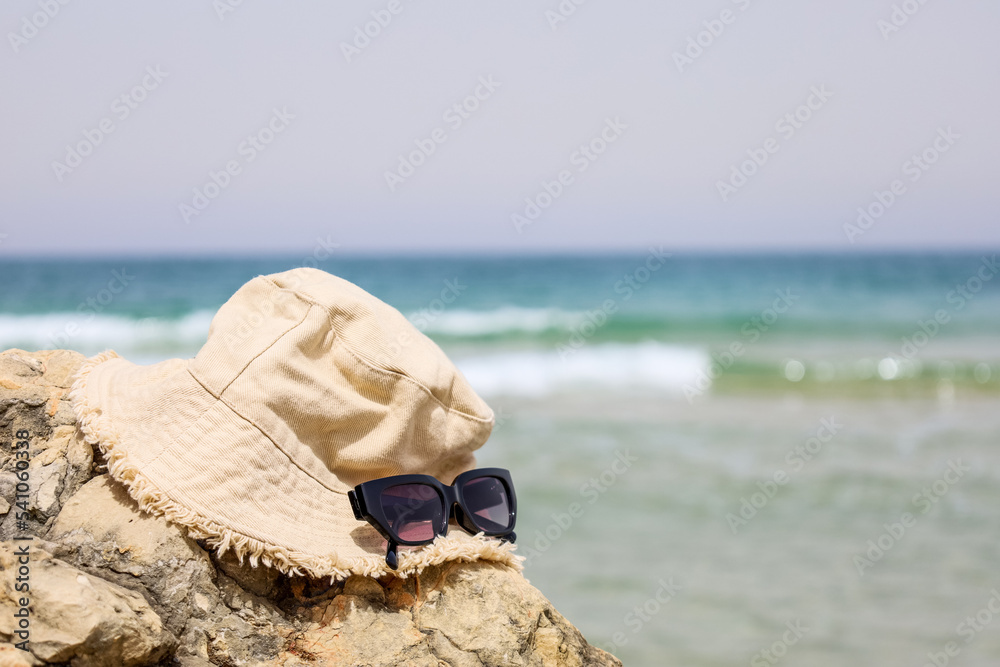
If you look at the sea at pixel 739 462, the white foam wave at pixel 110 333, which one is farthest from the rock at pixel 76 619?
the white foam wave at pixel 110 333

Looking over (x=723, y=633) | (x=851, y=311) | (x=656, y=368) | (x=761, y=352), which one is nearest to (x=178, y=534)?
(x=723, y=633)

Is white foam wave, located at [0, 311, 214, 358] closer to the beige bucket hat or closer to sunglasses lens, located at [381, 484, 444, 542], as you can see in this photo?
the beige bucket hat

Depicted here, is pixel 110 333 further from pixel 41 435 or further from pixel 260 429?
pixel 260 429

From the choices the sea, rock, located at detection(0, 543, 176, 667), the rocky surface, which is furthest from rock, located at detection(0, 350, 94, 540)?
the sea

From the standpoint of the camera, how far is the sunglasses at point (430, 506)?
144 centimetres

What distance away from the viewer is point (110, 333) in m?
11.7

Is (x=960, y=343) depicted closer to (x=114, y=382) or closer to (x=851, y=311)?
(x=851, y=311)

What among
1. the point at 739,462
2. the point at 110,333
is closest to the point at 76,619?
the point at 739,462

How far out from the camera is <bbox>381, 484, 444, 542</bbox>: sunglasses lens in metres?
1.46

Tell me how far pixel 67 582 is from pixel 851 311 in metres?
15.1

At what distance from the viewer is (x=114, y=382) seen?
150 cm

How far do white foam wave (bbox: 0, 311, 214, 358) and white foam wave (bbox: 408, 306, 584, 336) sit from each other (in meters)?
3.63

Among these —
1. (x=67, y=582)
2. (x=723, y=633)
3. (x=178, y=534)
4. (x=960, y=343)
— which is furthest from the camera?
(x=960, y=343)

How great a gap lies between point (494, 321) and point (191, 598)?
1190 cm
